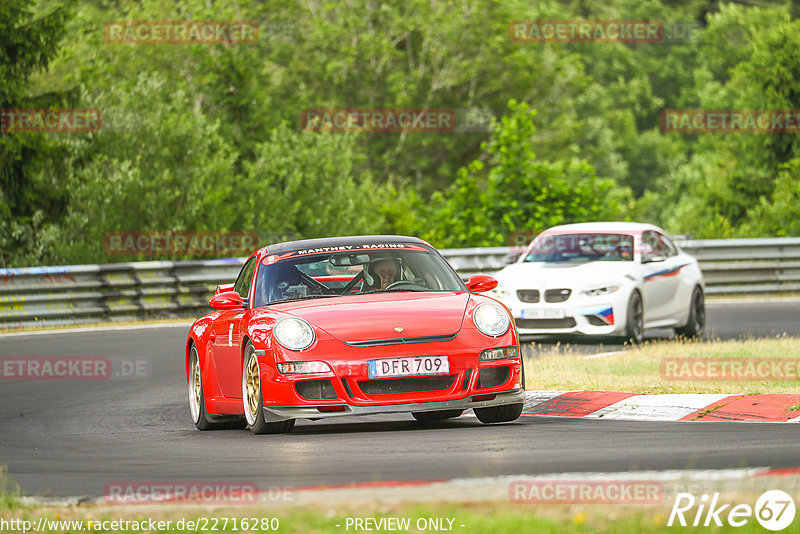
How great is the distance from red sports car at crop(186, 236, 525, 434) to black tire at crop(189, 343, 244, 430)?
313mm

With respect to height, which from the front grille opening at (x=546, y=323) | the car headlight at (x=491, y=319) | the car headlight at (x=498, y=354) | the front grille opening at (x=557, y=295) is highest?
the car headlight at (x=491, y=319)

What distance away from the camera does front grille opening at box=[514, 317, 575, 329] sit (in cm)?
1747

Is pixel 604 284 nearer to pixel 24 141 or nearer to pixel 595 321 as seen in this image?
pixel 595 321

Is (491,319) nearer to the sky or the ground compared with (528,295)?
nearer to the sky

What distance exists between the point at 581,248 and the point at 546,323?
1.68 meters

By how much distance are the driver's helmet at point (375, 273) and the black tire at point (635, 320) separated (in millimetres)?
7096

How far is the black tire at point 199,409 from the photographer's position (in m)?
11.3

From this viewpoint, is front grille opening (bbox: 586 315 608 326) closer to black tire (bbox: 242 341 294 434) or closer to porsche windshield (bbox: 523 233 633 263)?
porsche windshield (bbox: 523 233 633 263)

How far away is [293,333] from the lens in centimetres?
965

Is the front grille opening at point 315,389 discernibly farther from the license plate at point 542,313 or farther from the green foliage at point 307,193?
the green foliage at point 307,193

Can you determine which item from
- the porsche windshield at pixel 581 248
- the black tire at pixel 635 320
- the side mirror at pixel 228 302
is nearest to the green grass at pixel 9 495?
the side mirror at pixel 228 302

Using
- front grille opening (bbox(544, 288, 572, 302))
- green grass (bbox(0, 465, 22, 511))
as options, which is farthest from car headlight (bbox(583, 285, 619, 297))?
green grass (bbox(0, 465, 22, 511))

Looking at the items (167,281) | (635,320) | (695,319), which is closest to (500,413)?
(635,320)

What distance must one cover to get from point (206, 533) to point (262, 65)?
51.2m
